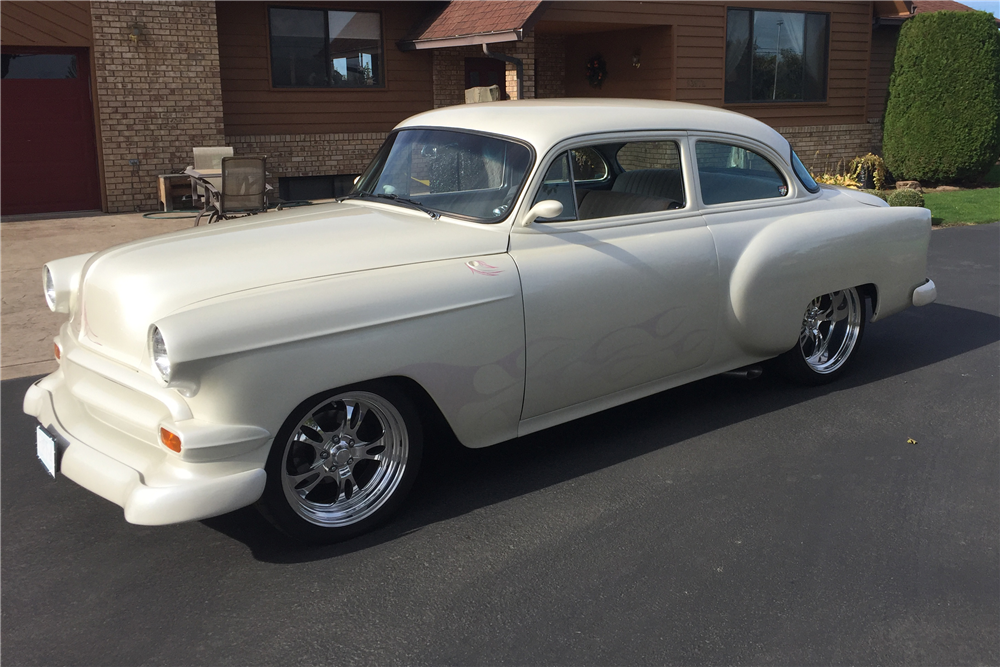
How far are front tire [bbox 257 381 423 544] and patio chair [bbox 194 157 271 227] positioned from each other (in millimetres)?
7738

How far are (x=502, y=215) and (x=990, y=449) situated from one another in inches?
113

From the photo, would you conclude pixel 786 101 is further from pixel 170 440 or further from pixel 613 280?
pixel 170 440

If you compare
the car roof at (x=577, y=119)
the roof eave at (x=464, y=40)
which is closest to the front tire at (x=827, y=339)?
the car roof at (x=577, y=119)

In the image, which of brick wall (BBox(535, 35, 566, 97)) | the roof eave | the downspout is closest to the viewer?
the roof eave

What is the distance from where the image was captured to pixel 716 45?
16797 mm

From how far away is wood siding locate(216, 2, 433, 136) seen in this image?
49.1ft

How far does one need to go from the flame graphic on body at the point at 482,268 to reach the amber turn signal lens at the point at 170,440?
142 cm

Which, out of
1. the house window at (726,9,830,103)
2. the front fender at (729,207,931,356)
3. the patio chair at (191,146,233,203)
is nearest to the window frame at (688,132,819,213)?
the front fender at (729,207,931,356)

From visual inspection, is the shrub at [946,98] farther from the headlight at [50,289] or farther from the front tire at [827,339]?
the headlight at [50,289]

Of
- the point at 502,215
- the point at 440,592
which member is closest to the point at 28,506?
the point at 440,592

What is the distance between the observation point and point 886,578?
11.3 feet

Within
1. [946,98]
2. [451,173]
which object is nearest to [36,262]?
[451,173]

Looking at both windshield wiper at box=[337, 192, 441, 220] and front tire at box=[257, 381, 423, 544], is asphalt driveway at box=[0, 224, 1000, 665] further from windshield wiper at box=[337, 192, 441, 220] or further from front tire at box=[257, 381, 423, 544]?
windshield wiper at box=[337, 192, 441, 220]

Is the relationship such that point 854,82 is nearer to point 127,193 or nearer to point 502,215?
point 127,193
